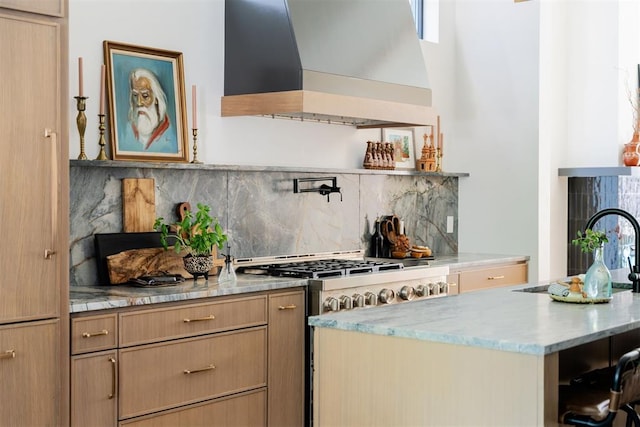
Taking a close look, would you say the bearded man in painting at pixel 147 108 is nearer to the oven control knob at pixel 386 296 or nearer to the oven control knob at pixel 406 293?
the oven control knob at pixel 386 296

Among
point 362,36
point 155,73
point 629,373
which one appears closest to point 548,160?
point 362,36

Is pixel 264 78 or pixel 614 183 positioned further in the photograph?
pixel 614 183

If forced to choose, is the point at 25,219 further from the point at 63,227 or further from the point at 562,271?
the point at 562,271

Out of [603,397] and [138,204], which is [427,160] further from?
[603,397]

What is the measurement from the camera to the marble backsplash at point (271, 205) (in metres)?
4.41

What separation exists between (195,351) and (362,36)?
2.33m

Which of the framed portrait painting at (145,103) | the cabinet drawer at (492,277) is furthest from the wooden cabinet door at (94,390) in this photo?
the cabinet drawer at (492,277)

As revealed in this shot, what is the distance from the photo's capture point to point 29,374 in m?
3.47

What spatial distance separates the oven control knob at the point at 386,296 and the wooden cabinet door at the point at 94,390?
175cm

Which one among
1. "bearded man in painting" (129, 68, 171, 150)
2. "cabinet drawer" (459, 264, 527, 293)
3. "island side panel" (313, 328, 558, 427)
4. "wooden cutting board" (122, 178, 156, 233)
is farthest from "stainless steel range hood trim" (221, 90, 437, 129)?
"island side panel" (313, 328, 558, 427)

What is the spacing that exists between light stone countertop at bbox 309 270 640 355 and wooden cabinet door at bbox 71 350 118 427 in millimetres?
941

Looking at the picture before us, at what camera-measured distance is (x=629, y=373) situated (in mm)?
3008

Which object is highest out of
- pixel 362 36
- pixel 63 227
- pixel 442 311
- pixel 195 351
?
pixel 362 36

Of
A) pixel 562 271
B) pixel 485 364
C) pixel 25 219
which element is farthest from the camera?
pixel 562 271
